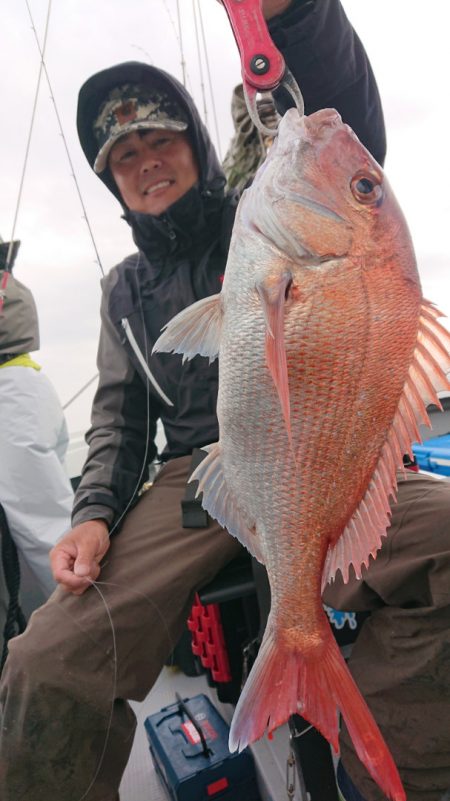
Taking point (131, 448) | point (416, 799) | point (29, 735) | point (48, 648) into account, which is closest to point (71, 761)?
point (29, 735)

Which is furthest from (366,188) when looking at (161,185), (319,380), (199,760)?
(199,760)

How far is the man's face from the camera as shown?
6.74 ft

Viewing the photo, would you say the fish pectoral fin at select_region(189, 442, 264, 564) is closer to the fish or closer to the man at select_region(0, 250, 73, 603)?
the fish

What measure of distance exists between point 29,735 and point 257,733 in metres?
0.71

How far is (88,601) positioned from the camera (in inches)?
62.2

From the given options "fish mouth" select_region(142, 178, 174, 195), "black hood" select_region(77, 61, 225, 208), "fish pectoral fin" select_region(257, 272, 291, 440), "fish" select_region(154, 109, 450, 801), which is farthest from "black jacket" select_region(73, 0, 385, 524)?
Result: "fish pectoral fin" select_region(257, 272, 291, 440)

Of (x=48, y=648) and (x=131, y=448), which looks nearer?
(x=48, y=648)

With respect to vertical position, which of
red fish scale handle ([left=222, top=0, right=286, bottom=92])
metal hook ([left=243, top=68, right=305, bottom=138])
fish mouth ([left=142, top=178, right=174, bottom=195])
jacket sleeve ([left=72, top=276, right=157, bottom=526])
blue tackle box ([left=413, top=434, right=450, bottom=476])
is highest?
red fish scale handle ([left=222, top=0, right=286, bottom=92])

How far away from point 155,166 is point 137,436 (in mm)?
1018

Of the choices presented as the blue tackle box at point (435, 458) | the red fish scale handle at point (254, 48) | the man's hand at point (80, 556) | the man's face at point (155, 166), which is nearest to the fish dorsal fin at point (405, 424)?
Result: the red fish scale handle at point (254, 48)

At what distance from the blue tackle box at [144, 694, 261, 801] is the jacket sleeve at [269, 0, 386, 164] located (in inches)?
76.7

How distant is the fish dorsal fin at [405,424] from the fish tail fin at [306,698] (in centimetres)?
22

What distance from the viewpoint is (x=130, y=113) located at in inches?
80.5

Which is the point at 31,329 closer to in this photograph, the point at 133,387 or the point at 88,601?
Result: the point at 133,387
